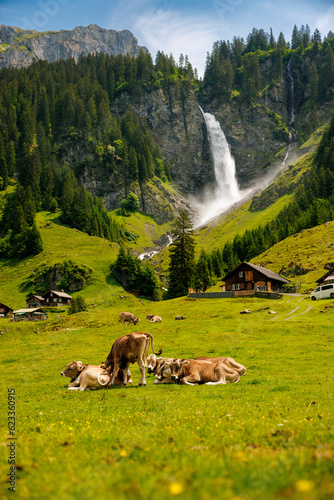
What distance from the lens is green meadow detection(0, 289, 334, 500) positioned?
11.2 feet

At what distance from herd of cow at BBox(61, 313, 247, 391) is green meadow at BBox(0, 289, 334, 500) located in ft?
2.39

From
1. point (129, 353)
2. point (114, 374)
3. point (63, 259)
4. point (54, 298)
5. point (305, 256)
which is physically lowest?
point (54, 298)

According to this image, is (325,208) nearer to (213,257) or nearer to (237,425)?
(213,257)

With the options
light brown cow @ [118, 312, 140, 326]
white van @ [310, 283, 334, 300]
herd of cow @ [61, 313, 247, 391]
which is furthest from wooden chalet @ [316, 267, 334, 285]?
herd of cow @ [61, 313, 247, 391]

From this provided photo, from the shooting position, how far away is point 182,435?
6.19 m

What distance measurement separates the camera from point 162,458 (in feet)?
15.0

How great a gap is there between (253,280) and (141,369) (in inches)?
2468

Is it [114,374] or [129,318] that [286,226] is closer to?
[129,318]

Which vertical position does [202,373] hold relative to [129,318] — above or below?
above

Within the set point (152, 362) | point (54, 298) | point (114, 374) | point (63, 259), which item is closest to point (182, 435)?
point (114, 374)

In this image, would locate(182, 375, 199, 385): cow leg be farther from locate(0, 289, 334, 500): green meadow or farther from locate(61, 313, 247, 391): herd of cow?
locate(0, 289, 334, 500): green meadow

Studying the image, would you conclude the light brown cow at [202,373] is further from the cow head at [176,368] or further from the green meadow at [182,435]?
the green meadow at [182,435]

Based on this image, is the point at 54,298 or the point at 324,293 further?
the point at 54,298

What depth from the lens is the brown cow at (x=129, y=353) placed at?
15117 mm
